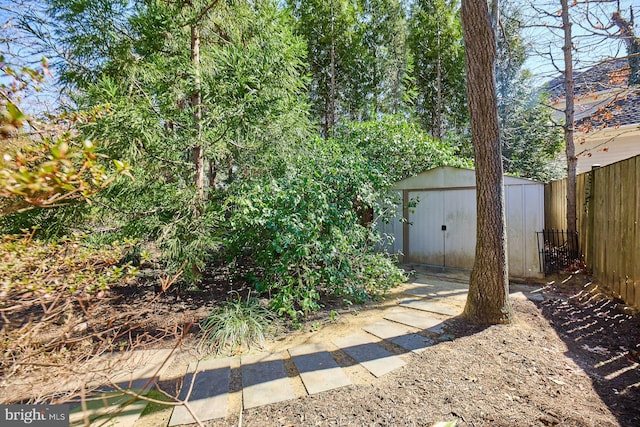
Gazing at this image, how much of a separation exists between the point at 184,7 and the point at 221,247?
3.50 meters

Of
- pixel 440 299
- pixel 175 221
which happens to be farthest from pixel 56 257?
pixel 440 299

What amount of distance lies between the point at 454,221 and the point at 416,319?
3.35 m

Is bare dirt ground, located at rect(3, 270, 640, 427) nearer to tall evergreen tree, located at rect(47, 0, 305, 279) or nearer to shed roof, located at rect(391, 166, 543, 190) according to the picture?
tall evergreen tree, located at rect(47, 0, 305, 279)

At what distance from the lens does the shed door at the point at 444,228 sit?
19.3 feet

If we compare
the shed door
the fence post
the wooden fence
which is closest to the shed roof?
the shed door

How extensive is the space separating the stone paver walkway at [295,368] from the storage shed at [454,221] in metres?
2.10

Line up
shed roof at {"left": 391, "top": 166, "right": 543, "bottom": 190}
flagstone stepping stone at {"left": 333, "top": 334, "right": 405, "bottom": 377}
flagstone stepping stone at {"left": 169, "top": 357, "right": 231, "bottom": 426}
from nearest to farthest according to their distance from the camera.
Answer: flagstone stepping stone at {"left": 169, "top": 357, "right": 231, "bottom": 426}, flagstone stepping stone at {"left": 333, "top": 334, "right": 405, "bottom": 377}, shed roof at {"left": 391, "top": 166, "right": 543, "bottom": 190}

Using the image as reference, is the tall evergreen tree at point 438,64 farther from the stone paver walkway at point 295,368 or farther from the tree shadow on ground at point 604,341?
the stone paver walkway at point 295,368

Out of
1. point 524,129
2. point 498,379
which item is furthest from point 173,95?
point 524,129

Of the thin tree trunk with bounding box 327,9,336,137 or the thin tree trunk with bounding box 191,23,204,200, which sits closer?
the thin tree trunk with bounding box 191,23,204,200

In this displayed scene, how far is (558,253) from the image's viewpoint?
534 cm

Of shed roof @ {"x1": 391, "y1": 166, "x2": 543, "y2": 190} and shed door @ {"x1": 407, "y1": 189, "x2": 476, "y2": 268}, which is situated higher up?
shed roof @ {"x1": 391, "y1": 166, "x2": 543, "y2": 190}

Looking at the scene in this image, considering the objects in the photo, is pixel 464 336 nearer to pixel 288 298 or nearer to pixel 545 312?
pixel 545 312

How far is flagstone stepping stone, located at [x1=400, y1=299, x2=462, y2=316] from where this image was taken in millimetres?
3561
